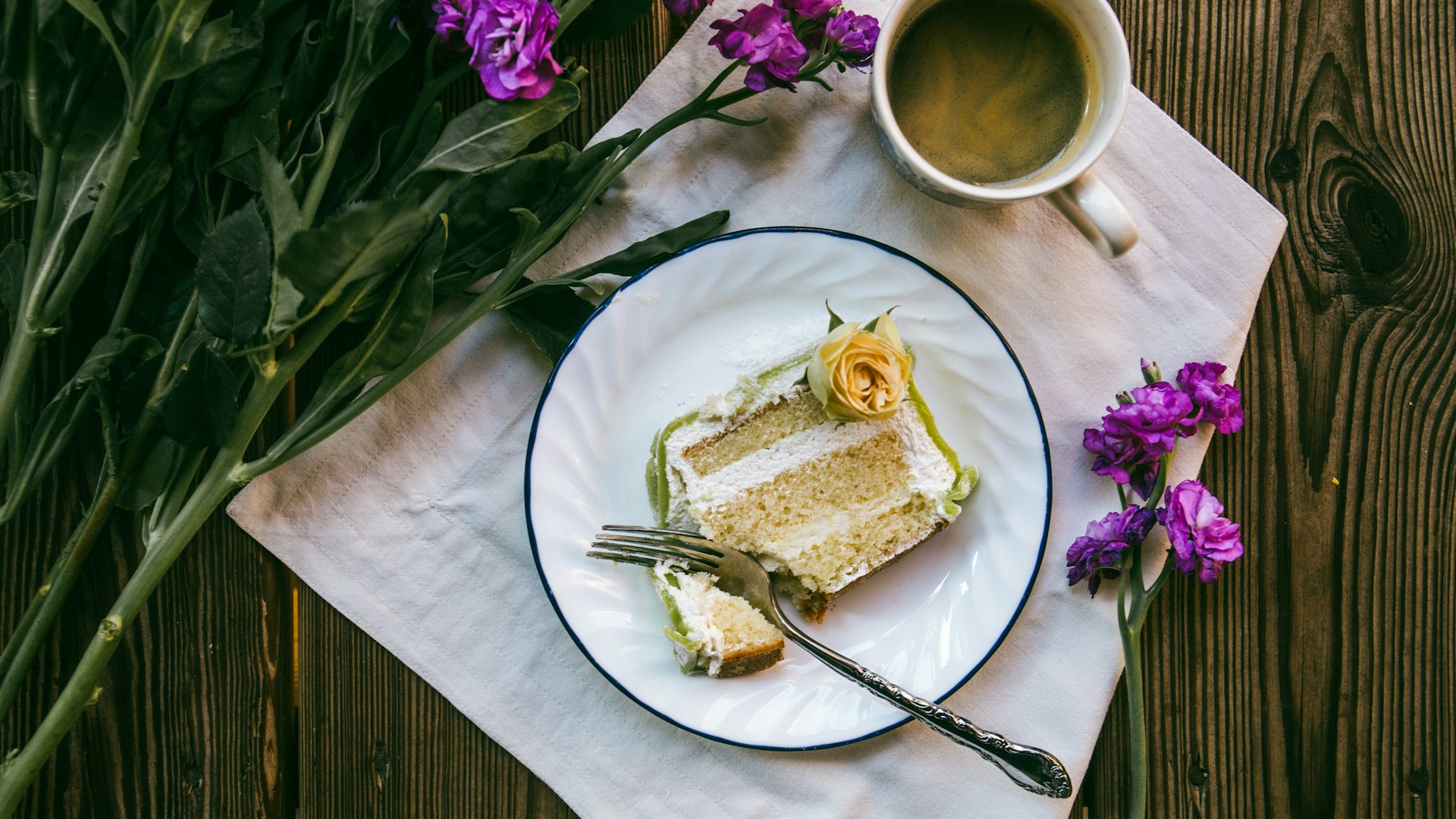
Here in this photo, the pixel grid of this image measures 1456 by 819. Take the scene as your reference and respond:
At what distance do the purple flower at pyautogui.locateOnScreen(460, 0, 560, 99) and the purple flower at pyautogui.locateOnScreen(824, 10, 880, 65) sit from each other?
41 centimetres

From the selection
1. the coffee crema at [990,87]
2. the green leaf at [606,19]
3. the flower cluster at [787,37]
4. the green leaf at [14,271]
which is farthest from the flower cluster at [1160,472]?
the green leaf at [14,271]

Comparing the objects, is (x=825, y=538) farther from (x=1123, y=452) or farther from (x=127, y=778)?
(x=127, y=778)

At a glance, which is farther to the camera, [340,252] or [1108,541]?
[1108,541]

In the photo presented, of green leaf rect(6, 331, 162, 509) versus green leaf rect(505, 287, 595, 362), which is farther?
green leaf rect(505, 287, 595, 362)

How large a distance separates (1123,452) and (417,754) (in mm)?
1207

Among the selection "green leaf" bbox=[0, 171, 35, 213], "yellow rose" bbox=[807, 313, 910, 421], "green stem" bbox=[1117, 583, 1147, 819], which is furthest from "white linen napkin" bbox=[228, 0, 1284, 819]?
"green leaf" bbox=[0, 171, 35, 213]

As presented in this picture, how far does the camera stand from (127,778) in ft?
4.70

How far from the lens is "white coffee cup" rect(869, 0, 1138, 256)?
1245mm

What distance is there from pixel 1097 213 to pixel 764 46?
522 millimetres

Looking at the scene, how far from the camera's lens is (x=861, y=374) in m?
1.26

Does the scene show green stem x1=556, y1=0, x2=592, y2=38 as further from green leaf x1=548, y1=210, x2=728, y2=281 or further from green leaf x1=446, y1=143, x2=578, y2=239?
green leaf x1=548, y1=210, x2=728, y2=281

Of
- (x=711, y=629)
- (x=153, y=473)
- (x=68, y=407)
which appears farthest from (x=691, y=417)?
(x=68, y=407)

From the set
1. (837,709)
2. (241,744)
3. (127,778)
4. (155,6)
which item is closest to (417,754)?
(241,744)

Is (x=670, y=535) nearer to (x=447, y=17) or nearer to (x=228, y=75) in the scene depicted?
(x=447, y=17)
